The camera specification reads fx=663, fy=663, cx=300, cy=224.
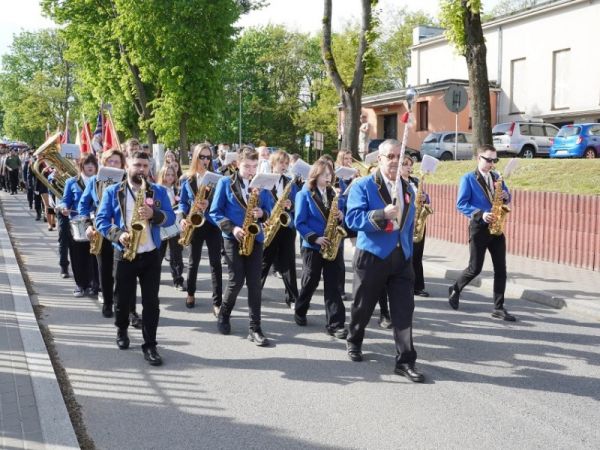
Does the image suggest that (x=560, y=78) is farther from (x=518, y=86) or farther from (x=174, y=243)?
(x=174, y=243)

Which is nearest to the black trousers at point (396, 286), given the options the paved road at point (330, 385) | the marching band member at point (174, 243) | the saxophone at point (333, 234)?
the paved road at point (330, 385)

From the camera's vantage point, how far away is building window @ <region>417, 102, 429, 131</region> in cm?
3928

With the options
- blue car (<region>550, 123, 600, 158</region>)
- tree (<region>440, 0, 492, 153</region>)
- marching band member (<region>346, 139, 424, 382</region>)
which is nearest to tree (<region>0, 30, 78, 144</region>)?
blue car (<region>550, 123, 600, 158</region>)

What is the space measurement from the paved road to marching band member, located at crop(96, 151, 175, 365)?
0.47 metres

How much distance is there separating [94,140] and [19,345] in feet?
26.0

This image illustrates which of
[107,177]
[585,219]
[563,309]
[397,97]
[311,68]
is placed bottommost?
[563,309]

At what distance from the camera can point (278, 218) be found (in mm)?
7699

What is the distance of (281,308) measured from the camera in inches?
332

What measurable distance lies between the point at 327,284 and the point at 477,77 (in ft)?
34.1

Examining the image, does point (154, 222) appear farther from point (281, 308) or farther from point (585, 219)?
point (585, 219)

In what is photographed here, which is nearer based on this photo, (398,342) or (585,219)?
(398,342)

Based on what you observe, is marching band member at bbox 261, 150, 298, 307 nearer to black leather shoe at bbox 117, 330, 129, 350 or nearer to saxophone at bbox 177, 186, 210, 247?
saxophone at bbox 177, 186, 210, 247

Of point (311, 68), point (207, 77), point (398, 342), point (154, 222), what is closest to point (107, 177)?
point (154, 222)

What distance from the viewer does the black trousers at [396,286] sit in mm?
5695
